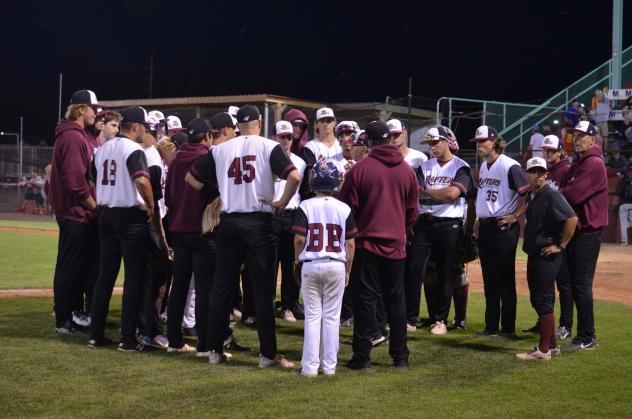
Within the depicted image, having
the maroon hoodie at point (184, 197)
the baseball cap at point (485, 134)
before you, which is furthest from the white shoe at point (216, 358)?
the baseball cap at point (485, 134)

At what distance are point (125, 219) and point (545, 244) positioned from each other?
Result: 3.70 metres

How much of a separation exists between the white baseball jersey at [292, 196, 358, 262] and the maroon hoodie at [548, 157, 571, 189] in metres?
3.19

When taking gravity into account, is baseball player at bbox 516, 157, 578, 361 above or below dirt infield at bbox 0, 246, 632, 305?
Answer: above

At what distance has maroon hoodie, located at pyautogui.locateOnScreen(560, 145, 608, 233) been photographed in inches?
328

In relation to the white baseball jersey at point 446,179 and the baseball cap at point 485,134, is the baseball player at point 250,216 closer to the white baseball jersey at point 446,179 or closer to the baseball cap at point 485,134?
the white baseball jersey at point 446,179

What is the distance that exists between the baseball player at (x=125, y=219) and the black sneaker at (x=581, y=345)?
384cm

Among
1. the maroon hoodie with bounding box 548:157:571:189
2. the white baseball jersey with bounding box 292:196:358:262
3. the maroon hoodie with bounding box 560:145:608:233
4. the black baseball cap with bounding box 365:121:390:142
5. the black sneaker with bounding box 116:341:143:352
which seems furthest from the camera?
the maroon hoodie with bounding box 548:157:571:189

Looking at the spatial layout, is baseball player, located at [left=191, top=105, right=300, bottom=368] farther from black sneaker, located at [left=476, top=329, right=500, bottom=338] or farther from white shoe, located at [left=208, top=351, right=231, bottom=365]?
black sneaker, located at [left=476, top=329, right=500, bottom=338]

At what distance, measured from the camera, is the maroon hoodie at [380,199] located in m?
7.32

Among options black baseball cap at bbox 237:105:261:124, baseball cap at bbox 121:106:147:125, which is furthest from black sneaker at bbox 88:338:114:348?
black baseball cap at bbox 237:105:261:124

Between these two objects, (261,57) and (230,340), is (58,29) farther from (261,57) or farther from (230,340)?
(230,340)

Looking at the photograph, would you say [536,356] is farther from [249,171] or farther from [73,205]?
[73,205]

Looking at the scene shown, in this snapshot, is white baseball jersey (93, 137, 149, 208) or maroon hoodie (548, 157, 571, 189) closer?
white baseball jersey (93, 137, 149, 208)

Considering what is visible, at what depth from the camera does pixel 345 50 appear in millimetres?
40844
